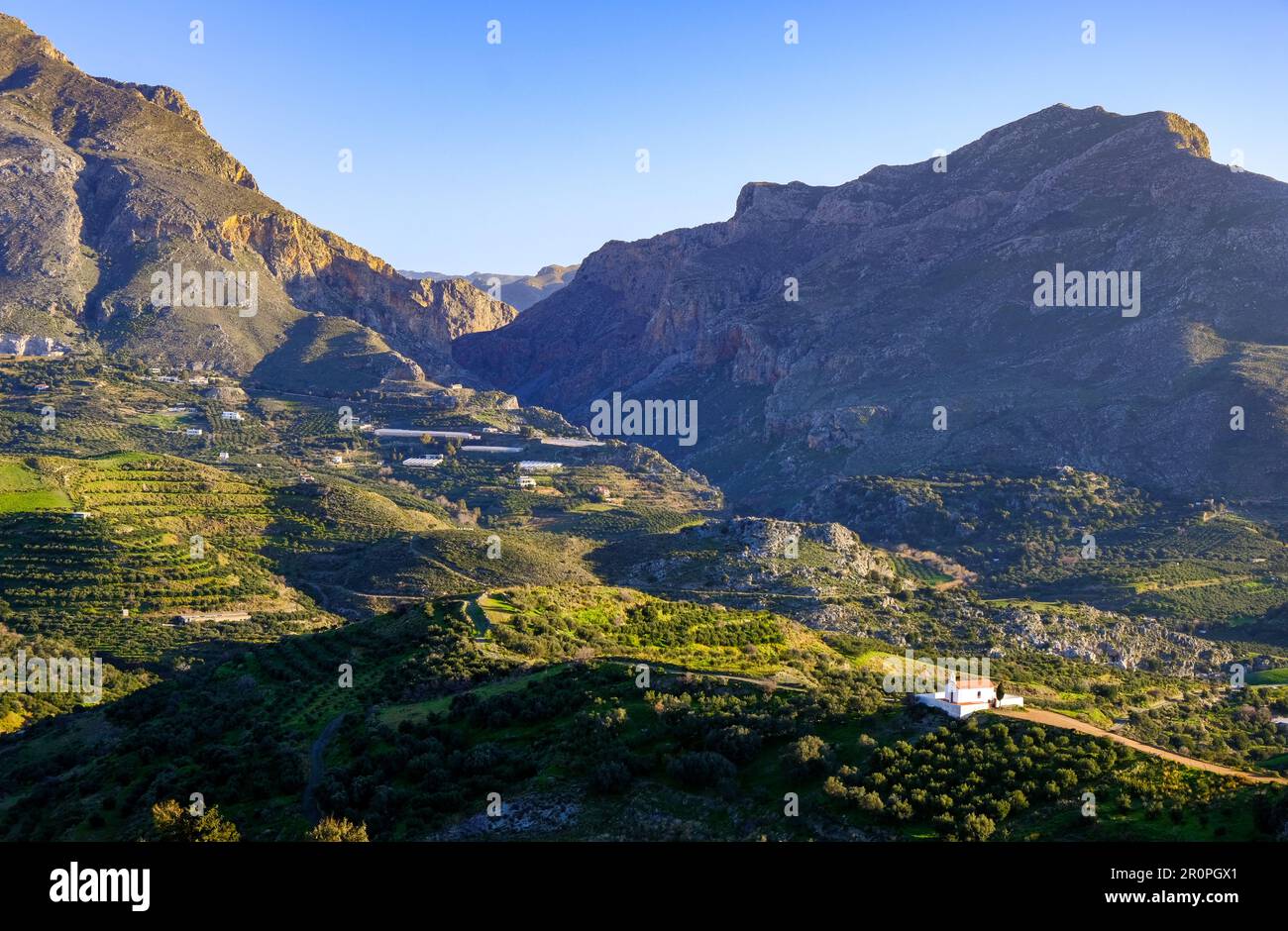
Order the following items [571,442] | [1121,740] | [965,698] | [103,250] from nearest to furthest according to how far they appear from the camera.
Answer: [1121,740]
[965,698]
[571,442]
[103,250]

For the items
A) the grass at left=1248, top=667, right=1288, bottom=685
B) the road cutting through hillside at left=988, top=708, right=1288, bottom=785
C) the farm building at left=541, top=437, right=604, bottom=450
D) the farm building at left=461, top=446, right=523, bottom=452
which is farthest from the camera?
the farm building at left=541, top=437, right=604, bottom=450

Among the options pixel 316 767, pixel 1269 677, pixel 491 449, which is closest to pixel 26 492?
pixel 316 767

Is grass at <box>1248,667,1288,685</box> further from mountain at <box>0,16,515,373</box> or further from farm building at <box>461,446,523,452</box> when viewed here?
mountain at <box>0,16,515,373</box>

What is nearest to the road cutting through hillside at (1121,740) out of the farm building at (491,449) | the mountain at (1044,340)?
the mountain at (1044,340)

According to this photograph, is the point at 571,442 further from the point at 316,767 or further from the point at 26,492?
the point at 316,767

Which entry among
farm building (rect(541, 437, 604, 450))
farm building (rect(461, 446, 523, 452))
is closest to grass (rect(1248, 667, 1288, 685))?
farm building (rect(461, 446, 523, 452))

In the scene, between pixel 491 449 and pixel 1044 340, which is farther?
pixel 491 449

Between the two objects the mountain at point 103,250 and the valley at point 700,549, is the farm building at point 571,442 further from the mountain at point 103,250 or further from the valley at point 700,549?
the mountain at point 103,250
